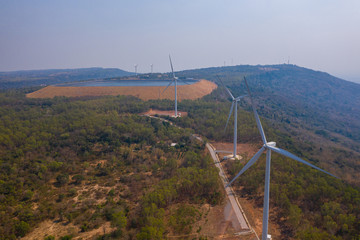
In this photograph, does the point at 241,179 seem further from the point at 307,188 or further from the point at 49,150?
the point at 49,150

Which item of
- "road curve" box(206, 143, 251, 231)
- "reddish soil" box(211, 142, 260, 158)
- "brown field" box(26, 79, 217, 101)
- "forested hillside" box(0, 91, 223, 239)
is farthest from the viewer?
"brown field" box(26, 79, 217, 101)

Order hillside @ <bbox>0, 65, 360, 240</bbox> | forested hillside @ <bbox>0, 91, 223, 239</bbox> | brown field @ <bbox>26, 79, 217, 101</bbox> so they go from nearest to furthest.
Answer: hillside @ <bbox>0, 65, 360, 240</bbox> → forested hillside @ <bbox>0, 91, 223, 239</bbox> → brown field @ <bbox>26, 79, 217, 101</bbox>

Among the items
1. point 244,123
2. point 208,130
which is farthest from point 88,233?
point 244,123

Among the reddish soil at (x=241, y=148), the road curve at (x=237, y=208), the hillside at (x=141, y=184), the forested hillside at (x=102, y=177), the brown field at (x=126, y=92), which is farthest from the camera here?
the brown field at (x=126, y=92)

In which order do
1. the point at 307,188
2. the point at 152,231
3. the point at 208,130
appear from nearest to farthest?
the point at 152,231, the point at 307,188, the point at 208,130

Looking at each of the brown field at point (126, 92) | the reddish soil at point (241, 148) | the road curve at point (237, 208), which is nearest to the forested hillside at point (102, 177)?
the road curve at point (237, 208)

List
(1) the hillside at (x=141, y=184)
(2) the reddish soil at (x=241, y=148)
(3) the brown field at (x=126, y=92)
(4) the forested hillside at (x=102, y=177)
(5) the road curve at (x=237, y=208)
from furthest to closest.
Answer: (3) the brown field at (x=126, y=92)
(2) the reddish soil at (x=241, y=148)
(4) the forested hillside at (x=102, y=177)
(5) the road curve at (x=237, y=208)
(1) the hillside at (x=141, y=184)

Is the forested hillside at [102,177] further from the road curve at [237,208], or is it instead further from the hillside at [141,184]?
the road curve at [237,208]

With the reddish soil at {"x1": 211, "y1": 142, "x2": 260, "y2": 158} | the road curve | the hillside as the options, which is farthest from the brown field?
the road curve

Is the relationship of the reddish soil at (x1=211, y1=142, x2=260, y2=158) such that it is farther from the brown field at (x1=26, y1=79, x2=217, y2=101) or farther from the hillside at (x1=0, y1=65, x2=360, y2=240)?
the brown field at (x1=26, y1=79, x2=217, y2=101)

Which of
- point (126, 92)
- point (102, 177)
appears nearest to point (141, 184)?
point (102, 177)

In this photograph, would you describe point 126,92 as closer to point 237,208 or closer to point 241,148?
point 241,148
